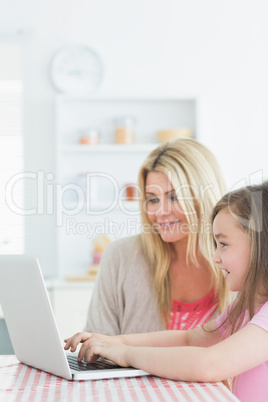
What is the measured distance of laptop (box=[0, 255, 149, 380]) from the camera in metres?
1.35

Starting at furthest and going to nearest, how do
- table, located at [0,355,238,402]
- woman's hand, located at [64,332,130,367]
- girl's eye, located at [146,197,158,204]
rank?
girl's eye, located at [146,197,158,204] < woman's hand, located at [64,332,130,367] < table, located at [0,355,238,402]

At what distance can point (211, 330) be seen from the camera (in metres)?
1.69

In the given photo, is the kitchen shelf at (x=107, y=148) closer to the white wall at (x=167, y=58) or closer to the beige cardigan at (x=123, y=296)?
the white wall at (x=167, y=58)

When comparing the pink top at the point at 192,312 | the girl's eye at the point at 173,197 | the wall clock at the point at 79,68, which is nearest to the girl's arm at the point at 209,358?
the pink top at the point at 192,312

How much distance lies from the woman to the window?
1930 millimetres

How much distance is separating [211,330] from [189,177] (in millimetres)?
681

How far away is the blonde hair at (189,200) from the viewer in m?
2.21

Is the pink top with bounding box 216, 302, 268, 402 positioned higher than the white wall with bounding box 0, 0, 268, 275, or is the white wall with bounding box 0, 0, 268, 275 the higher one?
the white wall with bounding box 0, 0, 268, 275

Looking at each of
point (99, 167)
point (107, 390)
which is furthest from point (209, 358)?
point (99, 167)

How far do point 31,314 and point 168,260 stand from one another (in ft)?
2.98

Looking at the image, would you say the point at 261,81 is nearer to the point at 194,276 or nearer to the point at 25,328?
the point at 194,276

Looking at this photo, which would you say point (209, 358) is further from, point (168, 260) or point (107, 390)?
point (168, 260)

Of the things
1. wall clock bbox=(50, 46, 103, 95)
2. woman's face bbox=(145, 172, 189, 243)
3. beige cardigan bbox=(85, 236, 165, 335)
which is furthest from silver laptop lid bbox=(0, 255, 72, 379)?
wall clock bbox=(50, 46, 103, 95)

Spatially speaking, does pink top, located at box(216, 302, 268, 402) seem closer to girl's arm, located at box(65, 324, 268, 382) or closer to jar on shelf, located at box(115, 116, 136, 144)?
girl's arm, located at box(65, 324, 268, 382)
